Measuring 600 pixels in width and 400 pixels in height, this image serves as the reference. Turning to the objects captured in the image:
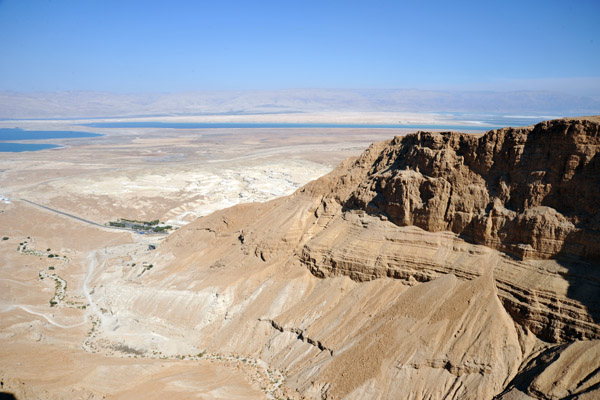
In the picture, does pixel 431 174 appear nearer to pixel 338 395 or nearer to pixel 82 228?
pixel 338 395

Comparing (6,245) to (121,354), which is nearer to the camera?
(121,354)

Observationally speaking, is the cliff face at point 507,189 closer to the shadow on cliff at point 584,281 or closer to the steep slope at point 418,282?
the steep slope at point 418,282

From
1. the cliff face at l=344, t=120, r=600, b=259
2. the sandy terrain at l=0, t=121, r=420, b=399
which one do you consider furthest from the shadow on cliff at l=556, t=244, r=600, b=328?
the sandy terrain at l=0, t=121, r=420, b=399

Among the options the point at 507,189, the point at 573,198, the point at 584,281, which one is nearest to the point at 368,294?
the point at 507,189

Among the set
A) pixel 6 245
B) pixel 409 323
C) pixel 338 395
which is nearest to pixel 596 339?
pixel 409 323

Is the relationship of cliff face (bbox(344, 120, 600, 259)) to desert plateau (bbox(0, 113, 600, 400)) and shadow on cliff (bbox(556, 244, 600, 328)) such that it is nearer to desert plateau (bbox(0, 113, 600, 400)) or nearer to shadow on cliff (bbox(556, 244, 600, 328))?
desert plateau (bbox(0, 113, 600, 400))

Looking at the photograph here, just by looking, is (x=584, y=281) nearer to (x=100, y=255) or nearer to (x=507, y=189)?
(x=507, y=189)

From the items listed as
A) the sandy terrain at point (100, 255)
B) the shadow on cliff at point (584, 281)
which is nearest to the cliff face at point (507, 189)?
the shadow on cliff at point (584, 281)
